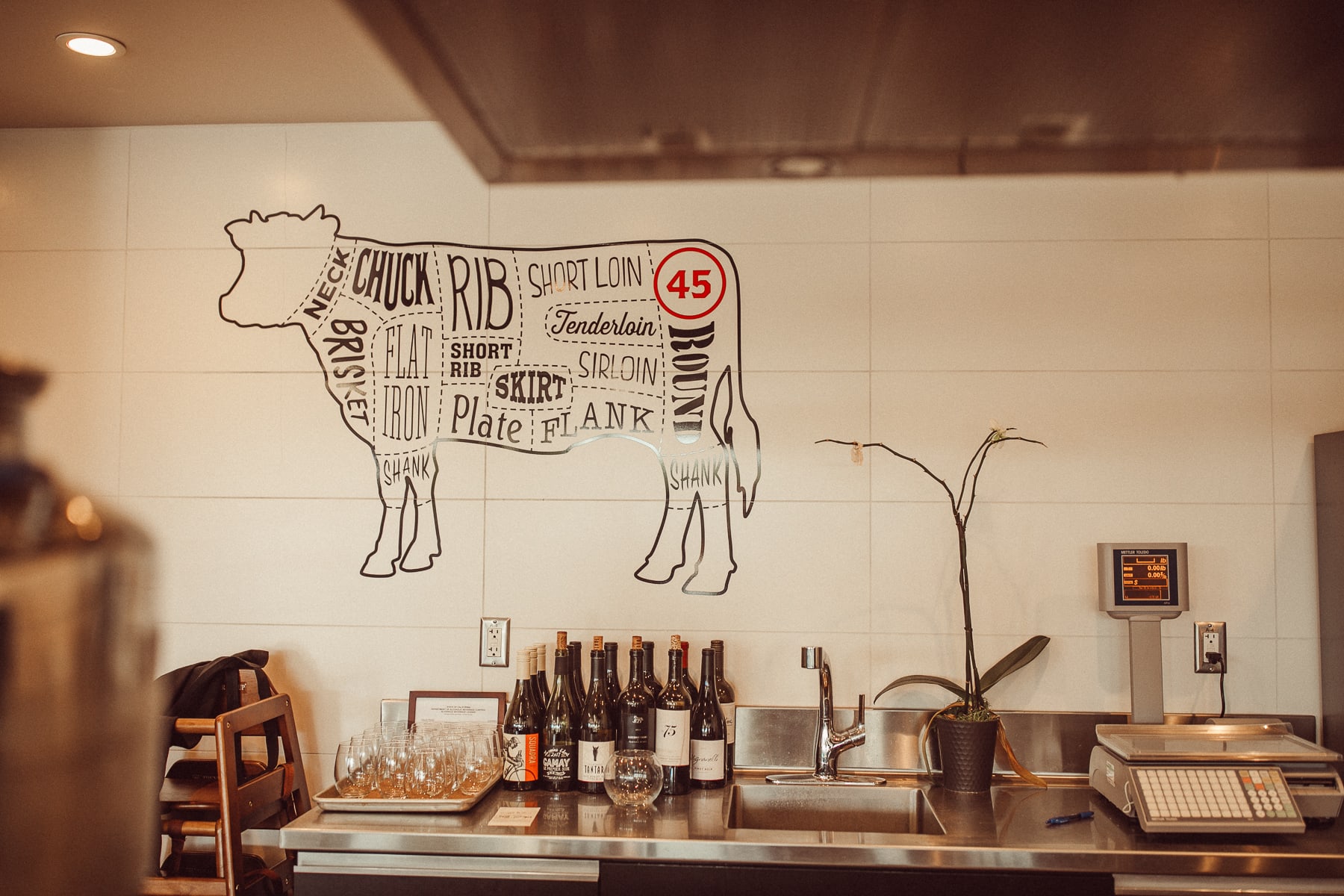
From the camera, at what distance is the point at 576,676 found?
2.18 meters

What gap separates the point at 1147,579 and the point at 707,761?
110cm

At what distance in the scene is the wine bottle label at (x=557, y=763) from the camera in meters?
2.00

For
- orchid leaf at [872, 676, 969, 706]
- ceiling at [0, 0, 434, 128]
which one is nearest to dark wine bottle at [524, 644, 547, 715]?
orchid leaf at [872, 676, 969, 706]

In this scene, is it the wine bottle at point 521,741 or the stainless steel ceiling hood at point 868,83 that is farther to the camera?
the wine bottle at point 521,741

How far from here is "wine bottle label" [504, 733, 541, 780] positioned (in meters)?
2.01

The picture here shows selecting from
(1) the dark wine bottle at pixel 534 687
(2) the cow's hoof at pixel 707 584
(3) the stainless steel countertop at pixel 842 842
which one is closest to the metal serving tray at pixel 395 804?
(3) the stainless steel countertop at pixel 842 842

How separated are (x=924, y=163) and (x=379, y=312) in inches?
75.7

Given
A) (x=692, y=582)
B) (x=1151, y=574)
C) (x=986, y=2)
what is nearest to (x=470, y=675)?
(x=692, y=582)

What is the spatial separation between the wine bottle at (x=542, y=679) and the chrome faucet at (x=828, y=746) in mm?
562

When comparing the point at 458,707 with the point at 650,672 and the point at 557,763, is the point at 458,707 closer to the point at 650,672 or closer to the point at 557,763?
the point at 557,763

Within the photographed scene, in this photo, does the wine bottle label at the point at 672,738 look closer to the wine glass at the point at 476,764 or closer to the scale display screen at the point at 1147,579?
the wine glass at the point at 476,764

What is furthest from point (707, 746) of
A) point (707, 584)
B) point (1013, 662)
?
point (1013, 662)

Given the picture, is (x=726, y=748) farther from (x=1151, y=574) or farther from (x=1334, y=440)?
(x=1334, y=440)

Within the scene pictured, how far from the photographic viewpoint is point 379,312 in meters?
2.35
